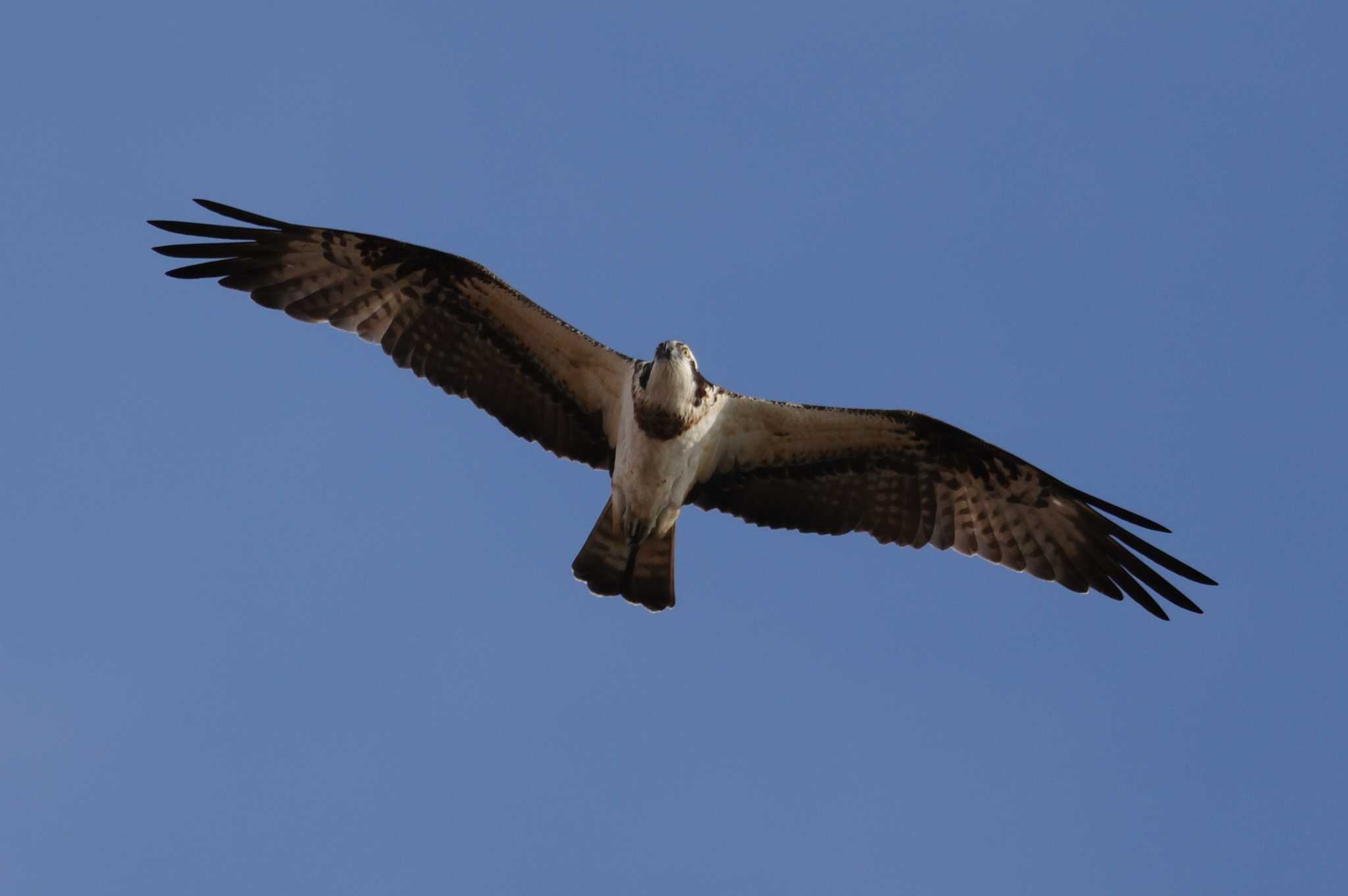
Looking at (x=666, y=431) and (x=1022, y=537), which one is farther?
(x=1022, y=537)

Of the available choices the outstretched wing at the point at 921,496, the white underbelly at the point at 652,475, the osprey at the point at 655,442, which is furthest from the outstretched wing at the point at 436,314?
the outstretched wing at the point at 921,496

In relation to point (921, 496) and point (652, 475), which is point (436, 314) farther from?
point (921, 496)

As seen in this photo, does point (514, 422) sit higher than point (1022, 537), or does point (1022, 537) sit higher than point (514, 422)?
point (514, 422)

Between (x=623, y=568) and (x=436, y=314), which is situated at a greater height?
(x=436, y=314)

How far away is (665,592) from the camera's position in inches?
517

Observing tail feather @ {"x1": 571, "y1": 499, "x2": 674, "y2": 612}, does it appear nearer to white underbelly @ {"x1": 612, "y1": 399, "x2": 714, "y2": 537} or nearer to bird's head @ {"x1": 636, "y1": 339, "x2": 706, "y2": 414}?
white underbelly @ {"x1": 612, "y1": 399, "x2": 714, "y2": 537}

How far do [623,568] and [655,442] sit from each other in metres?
1.06

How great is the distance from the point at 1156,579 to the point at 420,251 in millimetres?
5773

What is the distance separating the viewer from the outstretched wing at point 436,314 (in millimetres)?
13070

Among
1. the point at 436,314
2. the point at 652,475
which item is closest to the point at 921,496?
the point at 652,475

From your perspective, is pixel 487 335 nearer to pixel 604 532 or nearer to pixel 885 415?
pixel 604 532

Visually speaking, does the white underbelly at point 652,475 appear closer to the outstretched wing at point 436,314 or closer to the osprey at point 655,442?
the osprey at point 655,442

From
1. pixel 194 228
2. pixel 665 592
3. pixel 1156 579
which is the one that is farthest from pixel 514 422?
pixel 1156 579

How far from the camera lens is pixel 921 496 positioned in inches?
537
